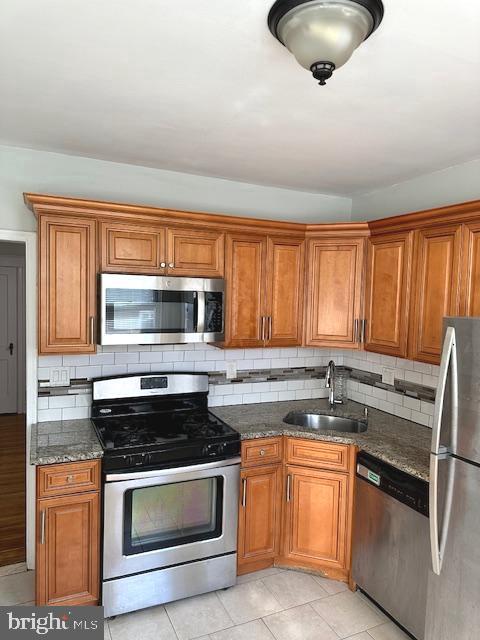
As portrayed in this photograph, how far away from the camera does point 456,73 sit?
165 centimetres

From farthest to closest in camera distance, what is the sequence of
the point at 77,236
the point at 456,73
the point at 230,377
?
the point at 230,377 → the point at 77,236 → the point at 456,73

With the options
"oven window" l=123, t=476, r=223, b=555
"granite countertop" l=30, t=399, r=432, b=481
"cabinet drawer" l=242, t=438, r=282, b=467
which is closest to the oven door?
"oven window" l=123, t=476, r=223, b=555

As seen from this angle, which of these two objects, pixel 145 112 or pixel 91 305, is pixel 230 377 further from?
pixel 145 112

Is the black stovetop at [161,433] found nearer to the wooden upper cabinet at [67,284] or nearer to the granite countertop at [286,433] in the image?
the granite countertop at [286,433]

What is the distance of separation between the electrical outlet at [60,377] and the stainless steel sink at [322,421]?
4.94 ft

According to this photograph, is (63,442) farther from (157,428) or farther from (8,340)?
(8,340)

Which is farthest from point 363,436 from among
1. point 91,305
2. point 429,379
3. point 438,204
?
point 91,305

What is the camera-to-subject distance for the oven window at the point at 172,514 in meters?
2.44

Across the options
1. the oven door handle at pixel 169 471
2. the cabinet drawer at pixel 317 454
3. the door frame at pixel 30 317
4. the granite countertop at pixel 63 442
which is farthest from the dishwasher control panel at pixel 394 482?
the door frame at pixel 30 317

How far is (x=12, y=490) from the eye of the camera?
12.8 ft

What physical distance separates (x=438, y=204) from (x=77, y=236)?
2228mm

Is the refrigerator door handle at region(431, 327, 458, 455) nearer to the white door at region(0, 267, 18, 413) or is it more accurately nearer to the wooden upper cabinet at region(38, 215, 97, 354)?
the wooden upper cabinet at region(38, 215, 97, 354)

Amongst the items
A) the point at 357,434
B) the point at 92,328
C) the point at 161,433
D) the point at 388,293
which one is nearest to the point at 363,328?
the point at 388,293

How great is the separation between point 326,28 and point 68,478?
2.22 m
